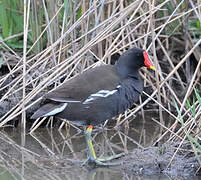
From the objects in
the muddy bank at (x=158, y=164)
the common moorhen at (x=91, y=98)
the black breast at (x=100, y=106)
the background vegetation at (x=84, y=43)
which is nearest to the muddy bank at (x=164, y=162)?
the muddy bank at (x=158, y=164)

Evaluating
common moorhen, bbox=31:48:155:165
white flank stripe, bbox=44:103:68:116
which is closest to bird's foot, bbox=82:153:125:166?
common moorhen, bbox=31:48:155:165

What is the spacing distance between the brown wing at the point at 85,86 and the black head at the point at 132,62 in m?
0.12

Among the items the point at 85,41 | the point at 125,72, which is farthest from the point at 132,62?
the point at 85,41

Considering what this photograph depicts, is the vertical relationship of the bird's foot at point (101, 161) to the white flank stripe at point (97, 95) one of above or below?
below

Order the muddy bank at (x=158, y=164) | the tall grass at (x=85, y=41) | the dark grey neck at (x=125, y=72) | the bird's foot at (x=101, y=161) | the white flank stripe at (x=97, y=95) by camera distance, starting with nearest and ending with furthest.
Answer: the muddy bank at (x=158, y=164) < the bird's foot at (x=101, y=161) < the white flank stripe at (x=97, y=95) < the dark grey neck at (x=125, y=72) < the tall grass at (x=85, y=41)

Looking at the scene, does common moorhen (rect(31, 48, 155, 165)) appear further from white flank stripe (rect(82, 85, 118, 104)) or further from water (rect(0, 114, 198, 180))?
water (rect(0, 114, 198, 180))

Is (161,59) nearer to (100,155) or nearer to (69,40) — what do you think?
(69,40)

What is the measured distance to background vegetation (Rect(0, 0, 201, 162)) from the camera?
4402 mm

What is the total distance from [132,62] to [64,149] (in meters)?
0.89

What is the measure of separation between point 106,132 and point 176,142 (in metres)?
1.04

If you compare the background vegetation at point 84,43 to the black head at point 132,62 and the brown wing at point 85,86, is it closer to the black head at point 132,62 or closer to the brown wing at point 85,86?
the black head at point 132,62

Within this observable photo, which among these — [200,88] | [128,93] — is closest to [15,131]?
[128,93]

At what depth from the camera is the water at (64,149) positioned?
3.60 m

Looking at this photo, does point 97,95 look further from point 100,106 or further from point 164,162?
point 164,162
